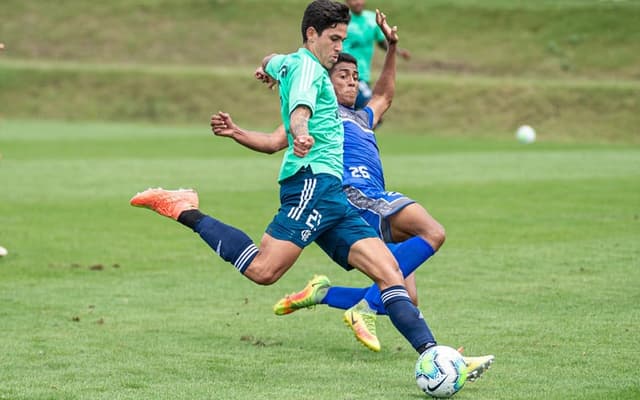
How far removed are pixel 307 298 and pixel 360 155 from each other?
1101 millimetres

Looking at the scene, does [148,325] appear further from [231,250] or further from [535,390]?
[535,390]

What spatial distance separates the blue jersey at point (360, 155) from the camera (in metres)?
8.36

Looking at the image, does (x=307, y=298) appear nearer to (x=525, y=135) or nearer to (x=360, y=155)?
(x=360, y=155)

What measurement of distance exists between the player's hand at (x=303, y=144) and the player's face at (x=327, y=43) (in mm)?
780

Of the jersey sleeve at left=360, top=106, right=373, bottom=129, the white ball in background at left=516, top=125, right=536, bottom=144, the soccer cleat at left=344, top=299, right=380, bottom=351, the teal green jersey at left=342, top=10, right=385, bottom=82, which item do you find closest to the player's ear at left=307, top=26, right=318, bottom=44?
the jersey sleeve at left=360, top=106, right=373, bottom=129

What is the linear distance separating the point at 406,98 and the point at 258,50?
45.1ft

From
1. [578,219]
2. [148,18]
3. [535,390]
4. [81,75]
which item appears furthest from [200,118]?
[535,390]

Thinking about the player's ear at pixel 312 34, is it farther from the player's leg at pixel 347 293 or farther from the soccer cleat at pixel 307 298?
the soccer cleat at pixel 307 298

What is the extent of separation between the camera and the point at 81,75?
41844 millimetres

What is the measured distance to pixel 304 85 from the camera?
6961mm

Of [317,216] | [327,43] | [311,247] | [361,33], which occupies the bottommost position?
[311,247]

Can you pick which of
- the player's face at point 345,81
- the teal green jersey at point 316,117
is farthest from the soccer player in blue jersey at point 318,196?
the player's face at point 345,81

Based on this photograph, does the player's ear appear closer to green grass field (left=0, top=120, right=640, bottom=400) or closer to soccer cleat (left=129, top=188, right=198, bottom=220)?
soccer cleat (left=129, top=188, right=198, bottom=220)

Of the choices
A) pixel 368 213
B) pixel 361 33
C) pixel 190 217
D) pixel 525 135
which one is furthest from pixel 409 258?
pixel 525 135
